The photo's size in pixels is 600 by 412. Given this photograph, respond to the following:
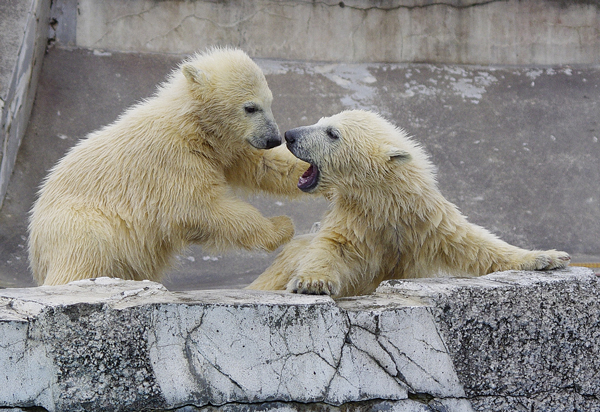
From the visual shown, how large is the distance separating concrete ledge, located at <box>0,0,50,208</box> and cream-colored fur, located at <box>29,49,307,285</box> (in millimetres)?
1739

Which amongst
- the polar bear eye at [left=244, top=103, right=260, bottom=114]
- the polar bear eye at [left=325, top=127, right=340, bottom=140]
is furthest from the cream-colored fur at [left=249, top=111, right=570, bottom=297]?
the polar bear eye at [left=244, top=103, right=260, bottom=114]

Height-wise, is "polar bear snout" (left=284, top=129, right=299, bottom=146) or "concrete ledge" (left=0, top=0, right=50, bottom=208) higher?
"concrete ledge" (left=0, top=0, right=50, bottom=208)

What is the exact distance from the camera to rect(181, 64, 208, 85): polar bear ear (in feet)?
11.3

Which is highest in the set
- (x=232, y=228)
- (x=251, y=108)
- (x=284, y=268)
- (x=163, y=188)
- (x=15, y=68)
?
(x=15, y=68)

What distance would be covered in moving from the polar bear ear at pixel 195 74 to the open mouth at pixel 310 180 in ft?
2.26

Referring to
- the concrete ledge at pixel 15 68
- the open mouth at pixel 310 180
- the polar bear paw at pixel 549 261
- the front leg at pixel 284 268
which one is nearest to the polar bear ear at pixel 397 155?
the open mouth at pixel 310 180

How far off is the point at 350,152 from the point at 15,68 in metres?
3.07

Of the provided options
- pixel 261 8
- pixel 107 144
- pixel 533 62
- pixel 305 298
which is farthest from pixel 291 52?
pixel 305 298

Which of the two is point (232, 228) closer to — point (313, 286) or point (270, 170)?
point (270, 170)

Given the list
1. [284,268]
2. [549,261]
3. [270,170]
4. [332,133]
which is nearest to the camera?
[549,261]

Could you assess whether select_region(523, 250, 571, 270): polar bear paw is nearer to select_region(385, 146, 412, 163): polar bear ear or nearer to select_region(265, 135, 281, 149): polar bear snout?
select_region(385, 146, 412, 163): polar bear ear

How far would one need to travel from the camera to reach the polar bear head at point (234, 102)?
11.2ft

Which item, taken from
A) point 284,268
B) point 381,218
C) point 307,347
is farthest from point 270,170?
point 307,347

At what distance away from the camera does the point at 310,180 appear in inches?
129
